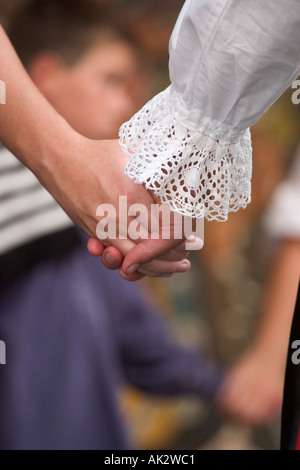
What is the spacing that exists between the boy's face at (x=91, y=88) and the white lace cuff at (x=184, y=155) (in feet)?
1.98

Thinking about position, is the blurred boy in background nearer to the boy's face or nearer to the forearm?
the boy's face

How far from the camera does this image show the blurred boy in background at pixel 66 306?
1124 millimetres

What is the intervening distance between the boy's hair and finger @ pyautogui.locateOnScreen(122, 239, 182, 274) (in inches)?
23.5

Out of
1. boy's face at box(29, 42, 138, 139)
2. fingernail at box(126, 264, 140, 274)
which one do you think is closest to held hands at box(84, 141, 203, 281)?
fingernail at box(126, 264, 140, 274)

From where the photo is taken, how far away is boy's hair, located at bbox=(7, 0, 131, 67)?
127cm

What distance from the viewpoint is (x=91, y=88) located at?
4.26 ft

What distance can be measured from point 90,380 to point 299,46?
729mm

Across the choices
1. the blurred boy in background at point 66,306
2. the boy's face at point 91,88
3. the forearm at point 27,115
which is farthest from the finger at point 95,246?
the boy's face at point 91,88
